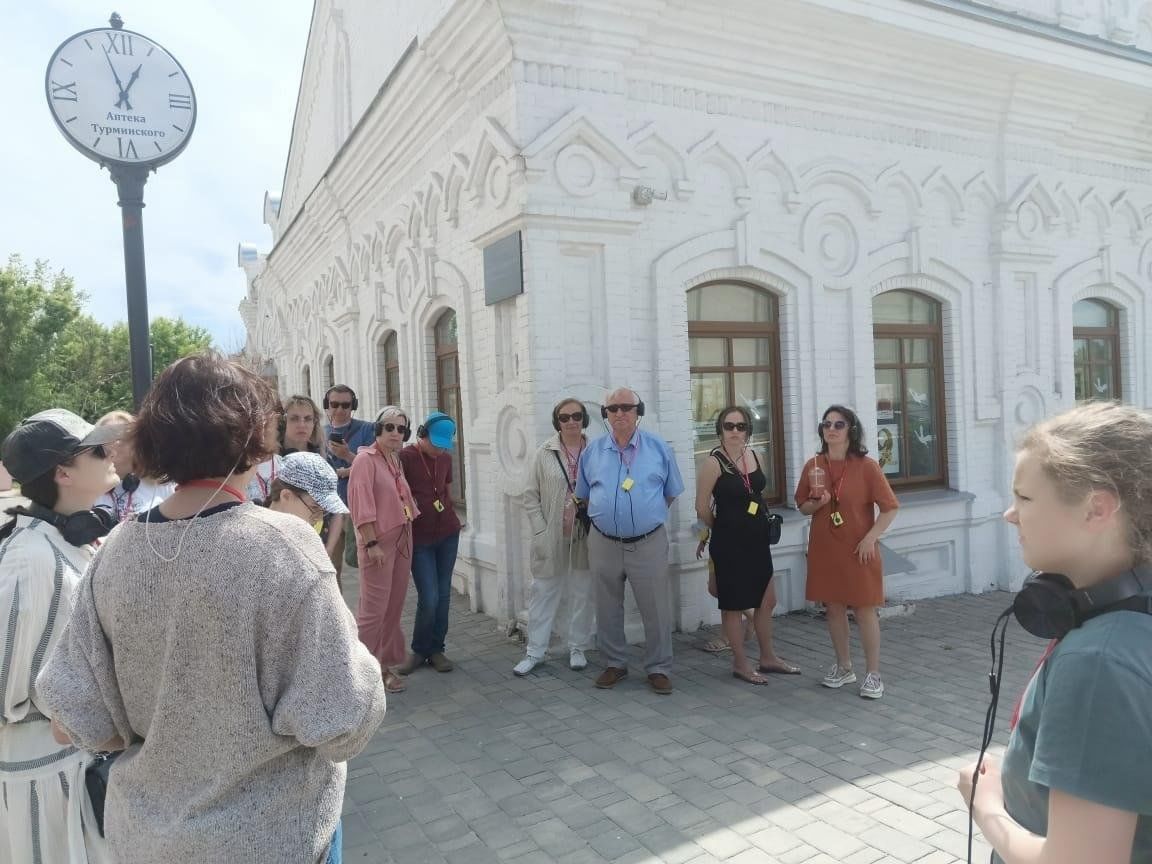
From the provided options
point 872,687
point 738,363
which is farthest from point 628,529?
point 738,363

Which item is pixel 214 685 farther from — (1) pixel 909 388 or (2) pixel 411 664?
(1) pixel 909 388

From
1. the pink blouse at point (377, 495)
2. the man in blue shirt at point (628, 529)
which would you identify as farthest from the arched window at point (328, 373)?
the man in blue shirt at point (628, 529)

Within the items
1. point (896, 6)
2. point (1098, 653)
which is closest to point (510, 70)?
point (896, 6)

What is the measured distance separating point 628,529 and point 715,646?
1.44 m

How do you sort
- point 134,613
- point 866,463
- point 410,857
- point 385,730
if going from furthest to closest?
point 866,463
point 385,730
point 410,857
point 134,613

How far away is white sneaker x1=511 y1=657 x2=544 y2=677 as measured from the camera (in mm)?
5355

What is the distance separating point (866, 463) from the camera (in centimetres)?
496

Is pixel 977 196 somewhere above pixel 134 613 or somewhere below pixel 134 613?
above

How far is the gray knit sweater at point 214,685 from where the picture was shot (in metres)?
1.48

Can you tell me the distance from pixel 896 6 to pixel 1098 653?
687 centimetres

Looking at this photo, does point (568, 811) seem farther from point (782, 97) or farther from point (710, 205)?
point (782, 97)

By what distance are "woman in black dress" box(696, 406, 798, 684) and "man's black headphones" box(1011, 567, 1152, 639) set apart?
3.78 metres

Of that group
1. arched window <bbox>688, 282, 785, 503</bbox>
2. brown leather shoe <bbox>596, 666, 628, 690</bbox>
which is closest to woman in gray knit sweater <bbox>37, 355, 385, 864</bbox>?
brown leather shoe <bbox>596, 666, 628, 690</bbox>

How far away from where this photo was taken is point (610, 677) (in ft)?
16.7
